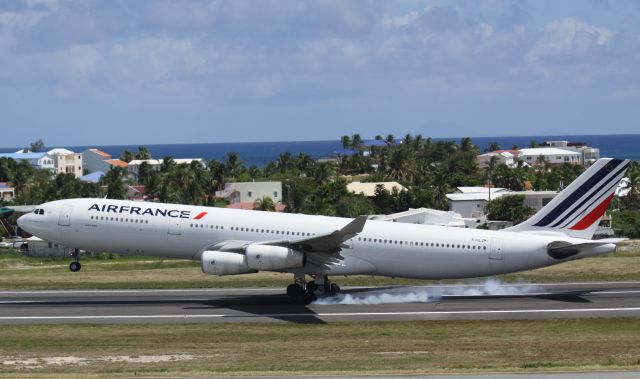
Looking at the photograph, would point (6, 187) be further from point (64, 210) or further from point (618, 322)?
point (618, 322)

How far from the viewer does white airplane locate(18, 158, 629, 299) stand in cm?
4347

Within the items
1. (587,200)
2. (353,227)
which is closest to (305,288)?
(353,227)

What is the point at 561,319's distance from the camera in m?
38.0

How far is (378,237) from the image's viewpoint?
43875mm

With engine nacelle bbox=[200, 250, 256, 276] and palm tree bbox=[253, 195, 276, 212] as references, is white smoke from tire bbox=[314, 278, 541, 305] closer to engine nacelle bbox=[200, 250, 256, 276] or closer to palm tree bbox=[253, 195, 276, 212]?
engine nacelle bbox=[200, 250, 256, 276]

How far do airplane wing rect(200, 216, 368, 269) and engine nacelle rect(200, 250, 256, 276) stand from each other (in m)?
0.85

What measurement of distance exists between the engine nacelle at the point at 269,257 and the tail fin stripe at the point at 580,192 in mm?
11592

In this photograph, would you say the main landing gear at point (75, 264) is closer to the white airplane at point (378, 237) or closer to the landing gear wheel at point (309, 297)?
the white airplane at point (378, 237)

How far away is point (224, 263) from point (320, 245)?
4.12 meters

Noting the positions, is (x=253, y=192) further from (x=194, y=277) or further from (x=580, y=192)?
(x=580, y=192)

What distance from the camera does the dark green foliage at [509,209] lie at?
4451 inches

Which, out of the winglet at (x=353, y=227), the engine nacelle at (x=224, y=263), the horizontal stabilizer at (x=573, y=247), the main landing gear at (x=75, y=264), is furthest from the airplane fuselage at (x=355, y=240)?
the winglet at (x=353, y=227)

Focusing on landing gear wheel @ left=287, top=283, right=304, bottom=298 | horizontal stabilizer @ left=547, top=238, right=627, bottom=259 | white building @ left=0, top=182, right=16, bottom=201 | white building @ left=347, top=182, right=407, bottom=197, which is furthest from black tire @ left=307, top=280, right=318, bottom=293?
white building @ left=0, top=182, right=16, bottom=201

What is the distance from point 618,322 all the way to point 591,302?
209 inches
